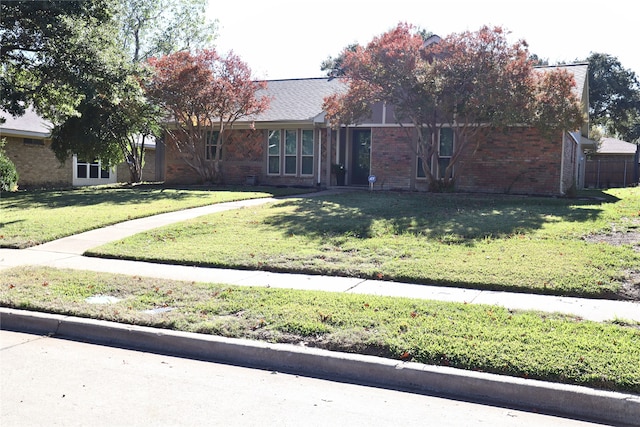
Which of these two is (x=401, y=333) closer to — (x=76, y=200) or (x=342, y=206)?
(x=342, y=206)

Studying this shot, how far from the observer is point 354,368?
5039 mm

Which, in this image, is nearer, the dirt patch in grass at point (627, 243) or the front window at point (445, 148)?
the dirt patch in grass at point (627, 243)

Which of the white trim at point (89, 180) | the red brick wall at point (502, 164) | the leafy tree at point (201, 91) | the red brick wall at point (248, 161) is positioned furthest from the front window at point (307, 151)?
the white trim at point (89, 180)

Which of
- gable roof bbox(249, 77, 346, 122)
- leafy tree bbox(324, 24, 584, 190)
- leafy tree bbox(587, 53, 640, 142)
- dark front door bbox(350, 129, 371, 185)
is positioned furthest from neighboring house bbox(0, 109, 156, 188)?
leafy tree bbox(587, 53, 640, 142)

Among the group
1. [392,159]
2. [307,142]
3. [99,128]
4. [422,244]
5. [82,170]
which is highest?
[99,128]

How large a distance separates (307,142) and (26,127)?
12984 mm

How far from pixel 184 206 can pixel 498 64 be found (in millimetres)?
9875

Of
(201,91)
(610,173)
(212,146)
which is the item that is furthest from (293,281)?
(610,173)

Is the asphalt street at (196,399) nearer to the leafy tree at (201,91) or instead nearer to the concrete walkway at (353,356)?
the concrete walkway at (353,356)

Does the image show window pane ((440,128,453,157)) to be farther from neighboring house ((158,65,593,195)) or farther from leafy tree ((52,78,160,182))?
leafy tree ((52,78,160,182))

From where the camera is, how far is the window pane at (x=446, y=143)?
20.7 meters

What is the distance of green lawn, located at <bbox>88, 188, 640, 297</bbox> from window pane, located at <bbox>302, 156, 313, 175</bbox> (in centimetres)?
836

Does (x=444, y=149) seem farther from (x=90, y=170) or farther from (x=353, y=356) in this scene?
(x=90, y=170)

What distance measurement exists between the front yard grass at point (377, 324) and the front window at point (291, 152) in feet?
51.9
